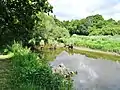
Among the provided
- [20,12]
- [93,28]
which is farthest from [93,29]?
[20,12]

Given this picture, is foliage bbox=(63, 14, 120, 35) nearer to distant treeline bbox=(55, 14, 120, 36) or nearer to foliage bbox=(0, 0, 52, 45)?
distant treeline bbox=(55, 14, 120, 36)

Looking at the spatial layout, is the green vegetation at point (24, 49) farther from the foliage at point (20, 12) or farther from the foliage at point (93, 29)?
the foliage at point (93, 29)

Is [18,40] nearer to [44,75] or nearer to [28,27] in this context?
[28,27]

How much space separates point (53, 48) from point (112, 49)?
32.6 ft

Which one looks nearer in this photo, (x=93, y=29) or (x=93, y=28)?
(x=93, y=29)

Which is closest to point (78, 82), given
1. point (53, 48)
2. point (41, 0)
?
point (41, 0)

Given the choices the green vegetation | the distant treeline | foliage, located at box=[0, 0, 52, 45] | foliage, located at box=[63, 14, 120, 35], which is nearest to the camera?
the green vegetation

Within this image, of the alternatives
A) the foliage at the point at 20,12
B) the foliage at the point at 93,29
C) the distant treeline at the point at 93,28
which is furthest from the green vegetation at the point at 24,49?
the foliage at the point at 93,29

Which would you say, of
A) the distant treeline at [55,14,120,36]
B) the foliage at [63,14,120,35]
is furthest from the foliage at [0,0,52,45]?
the foliage at [63,14,120,35]

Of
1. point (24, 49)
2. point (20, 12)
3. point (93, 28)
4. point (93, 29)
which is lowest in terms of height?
point (24, 49)

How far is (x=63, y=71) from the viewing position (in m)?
20.5

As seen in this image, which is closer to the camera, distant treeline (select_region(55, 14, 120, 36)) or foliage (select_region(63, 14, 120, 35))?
distant treeline (select_region(55, 14, 120, 36))

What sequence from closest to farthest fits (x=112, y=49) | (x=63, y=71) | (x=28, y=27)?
(x=63, y=71)
(x=28, y=27)
(x=112, y=49)

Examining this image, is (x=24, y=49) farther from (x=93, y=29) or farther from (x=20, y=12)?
(x=93, y=29)
